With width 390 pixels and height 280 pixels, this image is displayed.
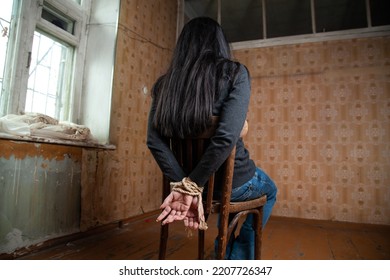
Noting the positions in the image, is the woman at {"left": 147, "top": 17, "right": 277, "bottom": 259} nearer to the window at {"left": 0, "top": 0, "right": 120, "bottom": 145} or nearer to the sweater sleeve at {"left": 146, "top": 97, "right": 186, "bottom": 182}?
the sweater sleeve at {"left": 146, "top": 97, "right": 186, "bottom": 182}

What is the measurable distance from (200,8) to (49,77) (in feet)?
7.97

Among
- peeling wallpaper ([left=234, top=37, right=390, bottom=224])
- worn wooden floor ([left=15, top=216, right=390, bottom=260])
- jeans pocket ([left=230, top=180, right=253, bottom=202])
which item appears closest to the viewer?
jeans pocket ([left=230, top=180, right=253, bottom=202])

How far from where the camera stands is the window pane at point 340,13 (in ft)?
11.8

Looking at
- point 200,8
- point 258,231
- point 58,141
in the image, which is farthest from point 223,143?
point 200,8

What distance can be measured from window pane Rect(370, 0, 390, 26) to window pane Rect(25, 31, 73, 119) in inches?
158

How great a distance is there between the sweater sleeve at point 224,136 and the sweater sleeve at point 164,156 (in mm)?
75

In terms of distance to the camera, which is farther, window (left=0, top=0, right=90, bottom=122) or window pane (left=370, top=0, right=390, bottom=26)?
window pane (left=370, top=0, right=390, bottom=26)

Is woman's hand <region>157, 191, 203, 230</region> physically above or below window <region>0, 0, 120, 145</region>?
below

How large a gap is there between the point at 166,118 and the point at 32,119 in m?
1.09

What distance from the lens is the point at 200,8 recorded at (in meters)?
3.58

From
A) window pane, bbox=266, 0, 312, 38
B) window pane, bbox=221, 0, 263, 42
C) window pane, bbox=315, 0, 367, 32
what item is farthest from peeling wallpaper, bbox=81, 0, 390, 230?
window pane, bbox=315, 0, 367, 32

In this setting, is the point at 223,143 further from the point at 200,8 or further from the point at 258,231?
the point at 200,8

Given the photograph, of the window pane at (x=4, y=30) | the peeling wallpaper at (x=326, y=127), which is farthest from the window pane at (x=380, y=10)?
the window pane at (x=4, y=30)

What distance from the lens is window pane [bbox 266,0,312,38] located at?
3.57 meters
